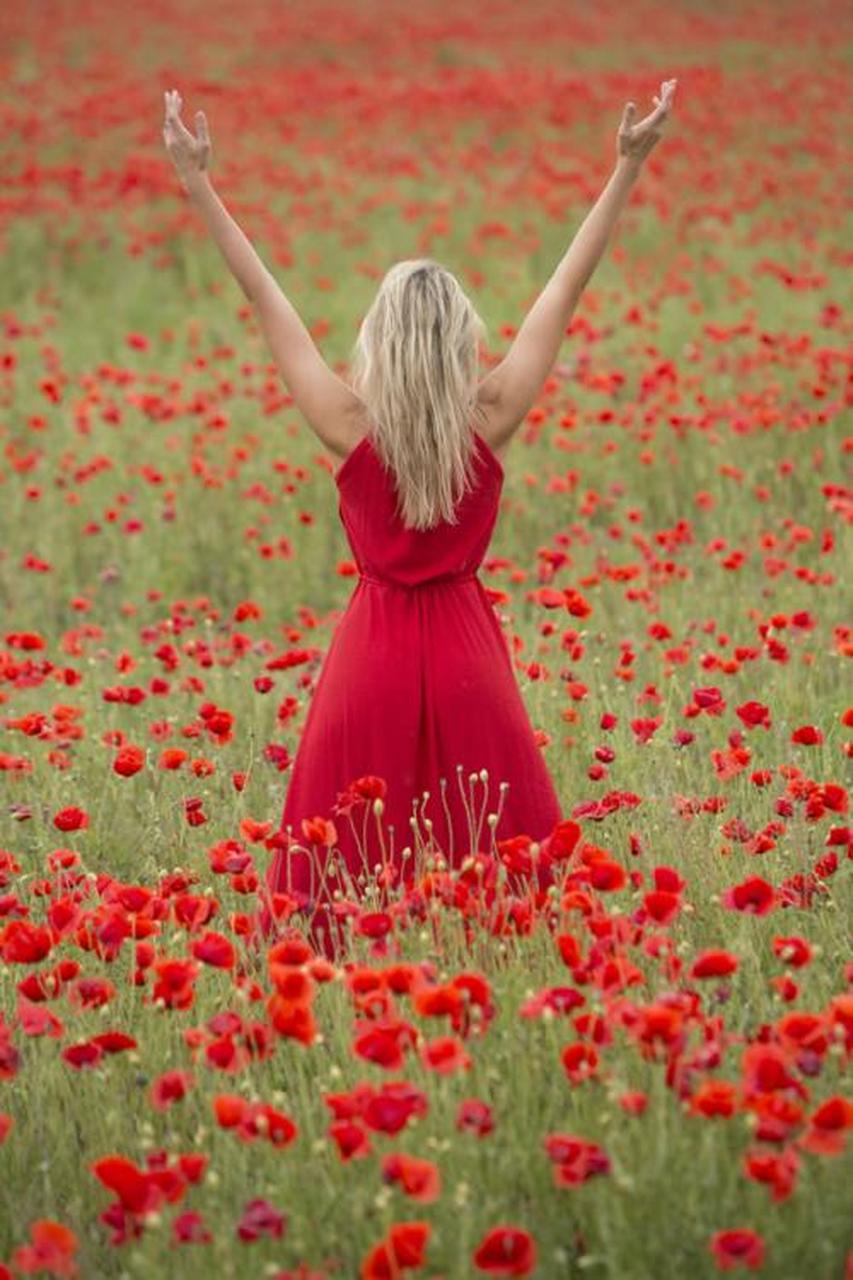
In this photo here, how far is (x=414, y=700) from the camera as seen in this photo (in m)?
3.71

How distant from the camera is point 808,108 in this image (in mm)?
16656

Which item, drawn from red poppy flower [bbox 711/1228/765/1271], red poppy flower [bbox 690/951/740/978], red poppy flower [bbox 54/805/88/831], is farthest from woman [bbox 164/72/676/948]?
red poppy flower [bbox 711/1228/765/1271]

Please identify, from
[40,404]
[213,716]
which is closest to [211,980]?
[213,716]

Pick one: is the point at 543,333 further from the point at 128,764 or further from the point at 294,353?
the point at 128,764

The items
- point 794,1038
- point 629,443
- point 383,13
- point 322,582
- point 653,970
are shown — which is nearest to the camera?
point 794,1038

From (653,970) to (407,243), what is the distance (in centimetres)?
1054

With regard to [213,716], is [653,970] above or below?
below

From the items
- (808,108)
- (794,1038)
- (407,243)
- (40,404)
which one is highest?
(808,108)

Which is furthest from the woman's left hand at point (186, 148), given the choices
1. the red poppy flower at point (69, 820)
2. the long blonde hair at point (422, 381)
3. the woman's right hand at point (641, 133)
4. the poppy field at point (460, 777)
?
the red poppy flower at point (69, 820)

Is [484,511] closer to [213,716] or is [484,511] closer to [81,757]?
[213,716]

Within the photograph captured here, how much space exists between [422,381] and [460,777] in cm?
80

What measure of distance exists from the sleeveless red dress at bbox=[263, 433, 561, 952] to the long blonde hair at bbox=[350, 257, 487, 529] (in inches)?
3.8

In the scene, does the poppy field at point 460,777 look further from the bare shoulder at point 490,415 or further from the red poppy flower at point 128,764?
the bare shoulder at point 490,415

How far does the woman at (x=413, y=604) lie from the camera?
3.64 metres
